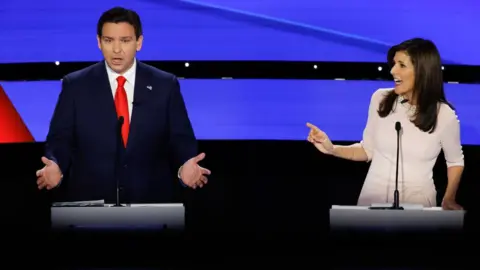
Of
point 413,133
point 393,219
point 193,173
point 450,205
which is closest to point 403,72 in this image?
point 413,133

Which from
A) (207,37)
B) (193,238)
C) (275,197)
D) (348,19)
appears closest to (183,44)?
(207,37)

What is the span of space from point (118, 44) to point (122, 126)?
27cm

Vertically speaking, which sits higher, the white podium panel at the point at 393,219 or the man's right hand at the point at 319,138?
the man's right hand at the point at 319,138

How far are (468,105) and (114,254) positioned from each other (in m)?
2.77

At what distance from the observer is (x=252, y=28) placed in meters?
4.04

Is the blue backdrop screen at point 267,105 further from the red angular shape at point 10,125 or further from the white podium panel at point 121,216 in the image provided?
the white podium panel at point 121,216

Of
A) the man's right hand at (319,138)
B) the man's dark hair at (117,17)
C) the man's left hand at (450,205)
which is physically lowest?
the man's left hand at (450,205)

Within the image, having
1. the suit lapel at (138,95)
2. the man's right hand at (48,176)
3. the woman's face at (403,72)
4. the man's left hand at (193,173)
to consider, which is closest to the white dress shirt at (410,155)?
the woman's face at (403,72)

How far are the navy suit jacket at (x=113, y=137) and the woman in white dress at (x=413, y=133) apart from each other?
0.48 meters

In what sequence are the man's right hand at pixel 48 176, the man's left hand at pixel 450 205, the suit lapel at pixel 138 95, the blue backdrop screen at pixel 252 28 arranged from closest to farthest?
the man's left hand at pixel 450 205 → the man's right hand at pixel 48 176 → the suit lapel at pixel 138 95 → the blue backdrop screen at pixel 252 28

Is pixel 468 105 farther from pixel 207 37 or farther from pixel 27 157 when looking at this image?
pixel 27 157

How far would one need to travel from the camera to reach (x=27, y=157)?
378 cm

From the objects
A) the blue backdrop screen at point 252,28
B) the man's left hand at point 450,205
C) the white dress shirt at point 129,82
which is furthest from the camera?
the blue backdrop screen at point 252,28

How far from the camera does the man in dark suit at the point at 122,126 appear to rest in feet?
9.11
